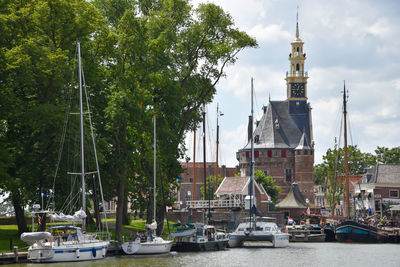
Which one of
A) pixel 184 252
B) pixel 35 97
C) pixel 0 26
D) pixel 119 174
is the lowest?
pixel 184 252

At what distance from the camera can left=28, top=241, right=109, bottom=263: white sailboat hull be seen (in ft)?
121

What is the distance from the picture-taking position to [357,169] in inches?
4884

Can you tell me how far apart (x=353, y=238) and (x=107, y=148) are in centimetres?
2935

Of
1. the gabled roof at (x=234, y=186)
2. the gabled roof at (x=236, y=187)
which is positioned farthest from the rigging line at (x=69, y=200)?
the gabled roof at (x=234, y=186)

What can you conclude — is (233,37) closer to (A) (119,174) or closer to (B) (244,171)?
(A) (119,174)

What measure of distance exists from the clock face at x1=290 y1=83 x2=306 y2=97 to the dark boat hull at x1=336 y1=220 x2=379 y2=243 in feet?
226

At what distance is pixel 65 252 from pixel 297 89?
99448 mm

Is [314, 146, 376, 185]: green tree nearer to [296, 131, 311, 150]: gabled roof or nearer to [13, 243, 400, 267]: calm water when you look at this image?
[296, 131, 311, 150]: gabled roof

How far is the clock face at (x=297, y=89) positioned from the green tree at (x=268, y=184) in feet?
70.5

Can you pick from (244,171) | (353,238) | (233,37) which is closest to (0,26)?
(233,37)

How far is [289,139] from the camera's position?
421 feet

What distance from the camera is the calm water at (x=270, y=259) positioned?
1562 inches

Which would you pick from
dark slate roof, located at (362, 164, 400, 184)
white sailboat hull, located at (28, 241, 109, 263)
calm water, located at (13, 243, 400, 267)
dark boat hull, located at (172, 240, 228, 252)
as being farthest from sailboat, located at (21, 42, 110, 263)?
dark slate roof, located at (362, 164, 400, 184)

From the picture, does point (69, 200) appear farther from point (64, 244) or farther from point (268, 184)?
point (268, 184)
